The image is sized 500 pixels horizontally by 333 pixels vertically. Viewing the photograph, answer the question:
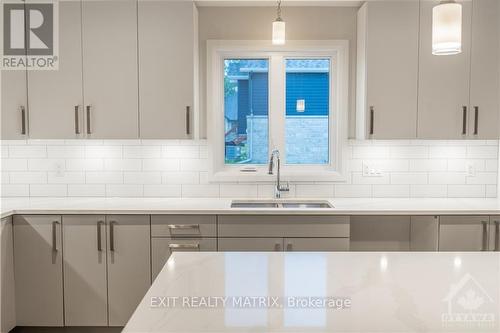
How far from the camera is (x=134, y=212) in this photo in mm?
3119

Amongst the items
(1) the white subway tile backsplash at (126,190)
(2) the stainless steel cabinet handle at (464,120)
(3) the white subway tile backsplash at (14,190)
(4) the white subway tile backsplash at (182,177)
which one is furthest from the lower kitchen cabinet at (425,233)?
(3) the white subway tile backsplash at (14,190)

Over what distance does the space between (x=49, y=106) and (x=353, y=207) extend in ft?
7.88

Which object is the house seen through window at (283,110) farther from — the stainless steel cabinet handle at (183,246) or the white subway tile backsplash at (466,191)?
the white subway tile backsplash at (466,191)

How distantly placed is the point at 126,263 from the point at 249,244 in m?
0.89

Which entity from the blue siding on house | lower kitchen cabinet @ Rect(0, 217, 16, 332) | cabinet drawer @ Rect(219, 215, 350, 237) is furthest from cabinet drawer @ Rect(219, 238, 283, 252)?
lower kitchen cabinet @ Rect(0, 217, 16, 332)

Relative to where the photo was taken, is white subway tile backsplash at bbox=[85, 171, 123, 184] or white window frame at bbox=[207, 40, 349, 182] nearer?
white window frame at bbox=[207, 40, 349, 182]

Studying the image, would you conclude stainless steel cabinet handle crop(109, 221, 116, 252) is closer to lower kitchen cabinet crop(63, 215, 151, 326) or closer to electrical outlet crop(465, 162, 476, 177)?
lower kitchen cabinet crop(63, 215, 151, 326)

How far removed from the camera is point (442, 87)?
131 inches

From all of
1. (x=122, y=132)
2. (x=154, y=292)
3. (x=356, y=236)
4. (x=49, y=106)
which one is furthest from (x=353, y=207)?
(x=49, y=106)

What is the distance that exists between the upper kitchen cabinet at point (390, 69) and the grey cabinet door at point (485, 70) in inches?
17.2

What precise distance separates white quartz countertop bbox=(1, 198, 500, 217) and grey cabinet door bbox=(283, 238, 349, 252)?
196 mm

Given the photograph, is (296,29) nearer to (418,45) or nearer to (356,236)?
(418,45)

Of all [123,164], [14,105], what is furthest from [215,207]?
[14,105]

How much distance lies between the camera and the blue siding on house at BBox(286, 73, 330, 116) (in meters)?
3.78
